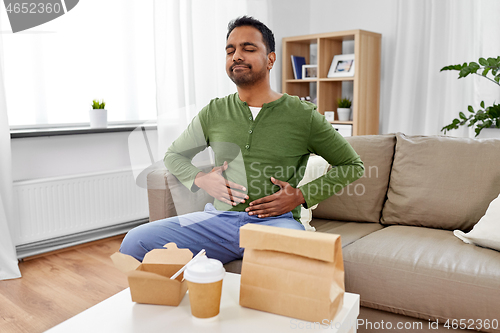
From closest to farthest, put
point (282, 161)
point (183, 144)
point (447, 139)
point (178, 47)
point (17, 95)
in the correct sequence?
point (282, 161) → point (183, 144) → point (447, 139) → point (17, 95) → point (178, 47)

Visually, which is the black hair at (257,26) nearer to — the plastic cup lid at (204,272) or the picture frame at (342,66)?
the plastic cup lid at (204,272)

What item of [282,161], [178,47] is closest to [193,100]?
[178,47]

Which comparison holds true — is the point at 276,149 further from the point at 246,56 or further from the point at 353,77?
the point at 353,77

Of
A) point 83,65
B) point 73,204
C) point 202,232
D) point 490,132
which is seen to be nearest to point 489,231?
point 202,232

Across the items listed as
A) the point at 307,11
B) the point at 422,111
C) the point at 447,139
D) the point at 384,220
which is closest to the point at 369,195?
the point at 384,220

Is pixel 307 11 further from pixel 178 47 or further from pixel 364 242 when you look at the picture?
pixel 364 242

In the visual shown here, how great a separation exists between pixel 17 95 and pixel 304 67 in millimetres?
2324

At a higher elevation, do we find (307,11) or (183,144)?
(307,11)

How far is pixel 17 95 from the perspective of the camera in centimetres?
258

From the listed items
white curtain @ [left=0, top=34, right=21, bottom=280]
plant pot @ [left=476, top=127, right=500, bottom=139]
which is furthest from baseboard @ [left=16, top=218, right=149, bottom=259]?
plant pot @ [left=476, top=127, right=500, bottom=139]

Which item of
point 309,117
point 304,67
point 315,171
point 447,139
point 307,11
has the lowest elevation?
point 315,171

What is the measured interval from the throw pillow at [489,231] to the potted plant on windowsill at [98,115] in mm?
2139

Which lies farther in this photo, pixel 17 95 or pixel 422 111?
pixel 422 111

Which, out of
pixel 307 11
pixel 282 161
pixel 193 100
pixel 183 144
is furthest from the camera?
pixel 307 11
